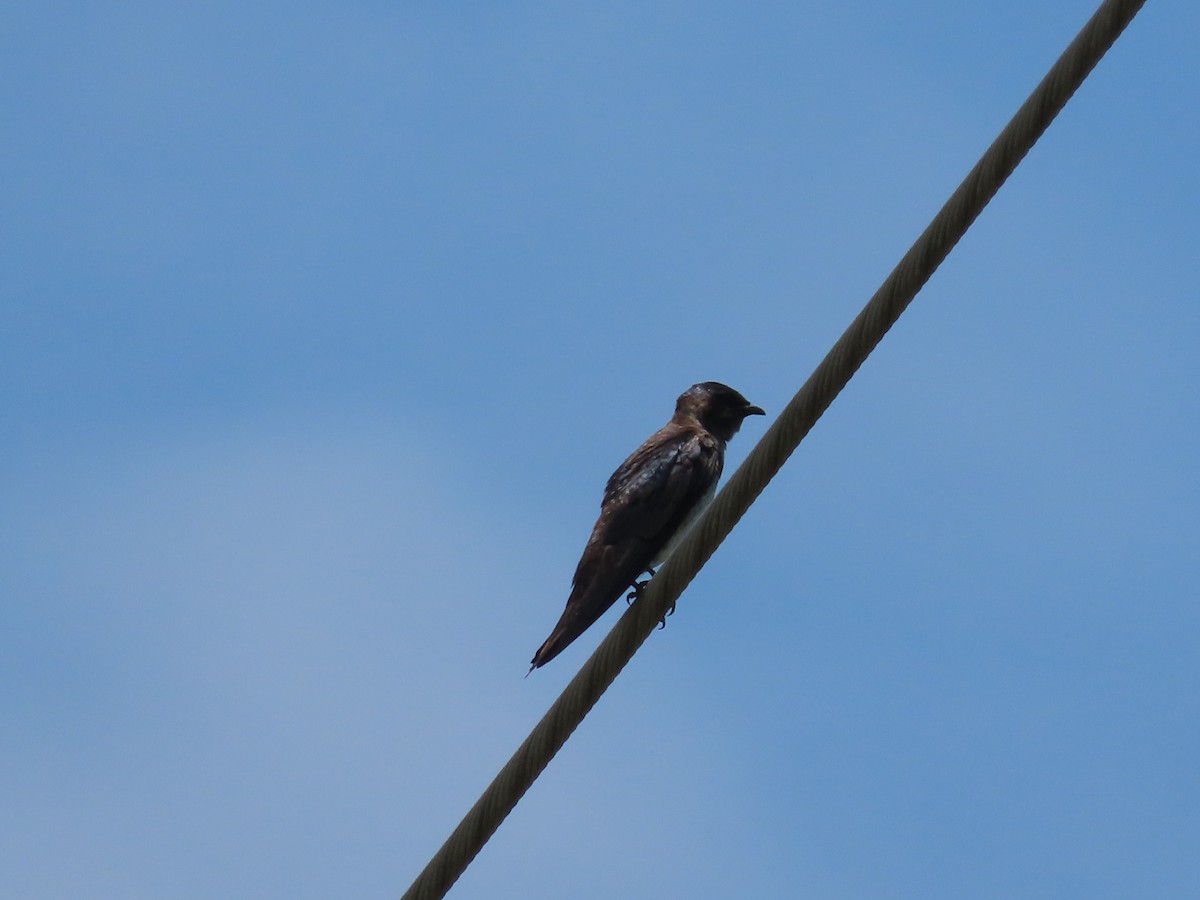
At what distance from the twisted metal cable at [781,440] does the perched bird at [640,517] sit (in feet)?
8.01

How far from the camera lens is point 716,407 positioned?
1107 cm

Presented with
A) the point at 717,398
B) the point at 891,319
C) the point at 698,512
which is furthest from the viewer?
the point at 717,398

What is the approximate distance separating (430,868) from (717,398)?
5860mm

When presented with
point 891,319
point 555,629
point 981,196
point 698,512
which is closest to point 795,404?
point 891,319

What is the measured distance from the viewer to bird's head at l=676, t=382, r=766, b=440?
11008 mm

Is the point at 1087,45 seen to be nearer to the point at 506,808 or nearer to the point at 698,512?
the point at 506,808

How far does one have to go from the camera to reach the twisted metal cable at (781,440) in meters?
5.14

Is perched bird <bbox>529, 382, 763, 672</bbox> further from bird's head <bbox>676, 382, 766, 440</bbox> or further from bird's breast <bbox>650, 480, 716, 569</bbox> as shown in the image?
bird's head <bbox>676, 382, 766, 440</bbox>

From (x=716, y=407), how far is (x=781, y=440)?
5425 mm

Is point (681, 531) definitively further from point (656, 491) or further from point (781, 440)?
point (781, 440)

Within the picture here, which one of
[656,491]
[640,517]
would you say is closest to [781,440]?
[640,517]

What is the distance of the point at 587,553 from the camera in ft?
30.3

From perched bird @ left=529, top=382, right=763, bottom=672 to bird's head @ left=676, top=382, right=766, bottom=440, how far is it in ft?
1.57

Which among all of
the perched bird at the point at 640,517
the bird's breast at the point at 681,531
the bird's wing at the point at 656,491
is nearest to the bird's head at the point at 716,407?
the perched bird at the point at 640,517
